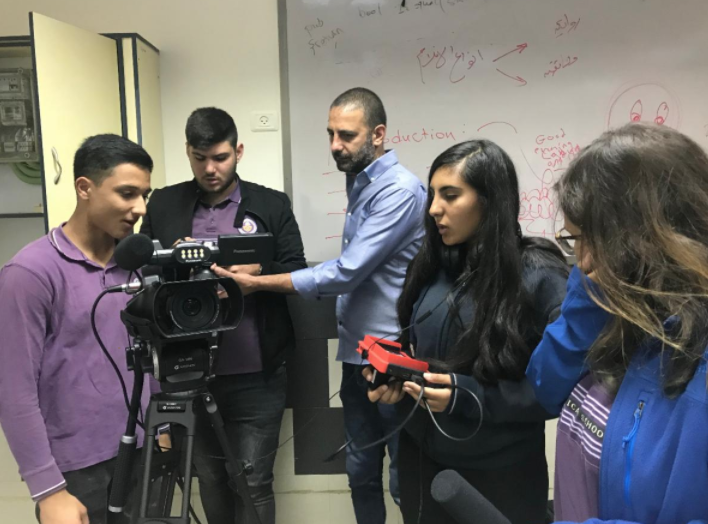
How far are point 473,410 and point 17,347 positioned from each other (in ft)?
3.15

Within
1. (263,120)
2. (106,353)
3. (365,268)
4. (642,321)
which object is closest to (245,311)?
(365,268)

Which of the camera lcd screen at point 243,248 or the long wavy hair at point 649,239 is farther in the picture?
the camera lcd screen at point 243,248

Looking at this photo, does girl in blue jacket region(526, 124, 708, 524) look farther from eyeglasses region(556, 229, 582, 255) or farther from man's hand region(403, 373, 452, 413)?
man's hand region(403, 373, 452, 413)

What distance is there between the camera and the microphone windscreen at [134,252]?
0.91 m

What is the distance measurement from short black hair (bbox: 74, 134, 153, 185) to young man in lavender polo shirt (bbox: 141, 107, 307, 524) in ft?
1.23

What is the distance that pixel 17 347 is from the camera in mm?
1019

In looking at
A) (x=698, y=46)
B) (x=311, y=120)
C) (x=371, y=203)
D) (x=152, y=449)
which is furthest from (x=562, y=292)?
(x=698, y=46)

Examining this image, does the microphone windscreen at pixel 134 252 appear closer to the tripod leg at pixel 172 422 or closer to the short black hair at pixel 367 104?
the tripod leg at pixel 172 422

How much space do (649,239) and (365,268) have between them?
3.14 feet

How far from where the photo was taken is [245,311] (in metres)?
1.58

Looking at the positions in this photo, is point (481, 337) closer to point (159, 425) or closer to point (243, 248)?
point (243, 248)

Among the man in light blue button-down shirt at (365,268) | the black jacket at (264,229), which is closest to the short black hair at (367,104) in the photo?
the man in light blue button-down shirt at (365,268)

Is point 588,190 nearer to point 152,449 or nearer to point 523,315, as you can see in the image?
point 523,315

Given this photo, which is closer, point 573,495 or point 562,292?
point 573,495
